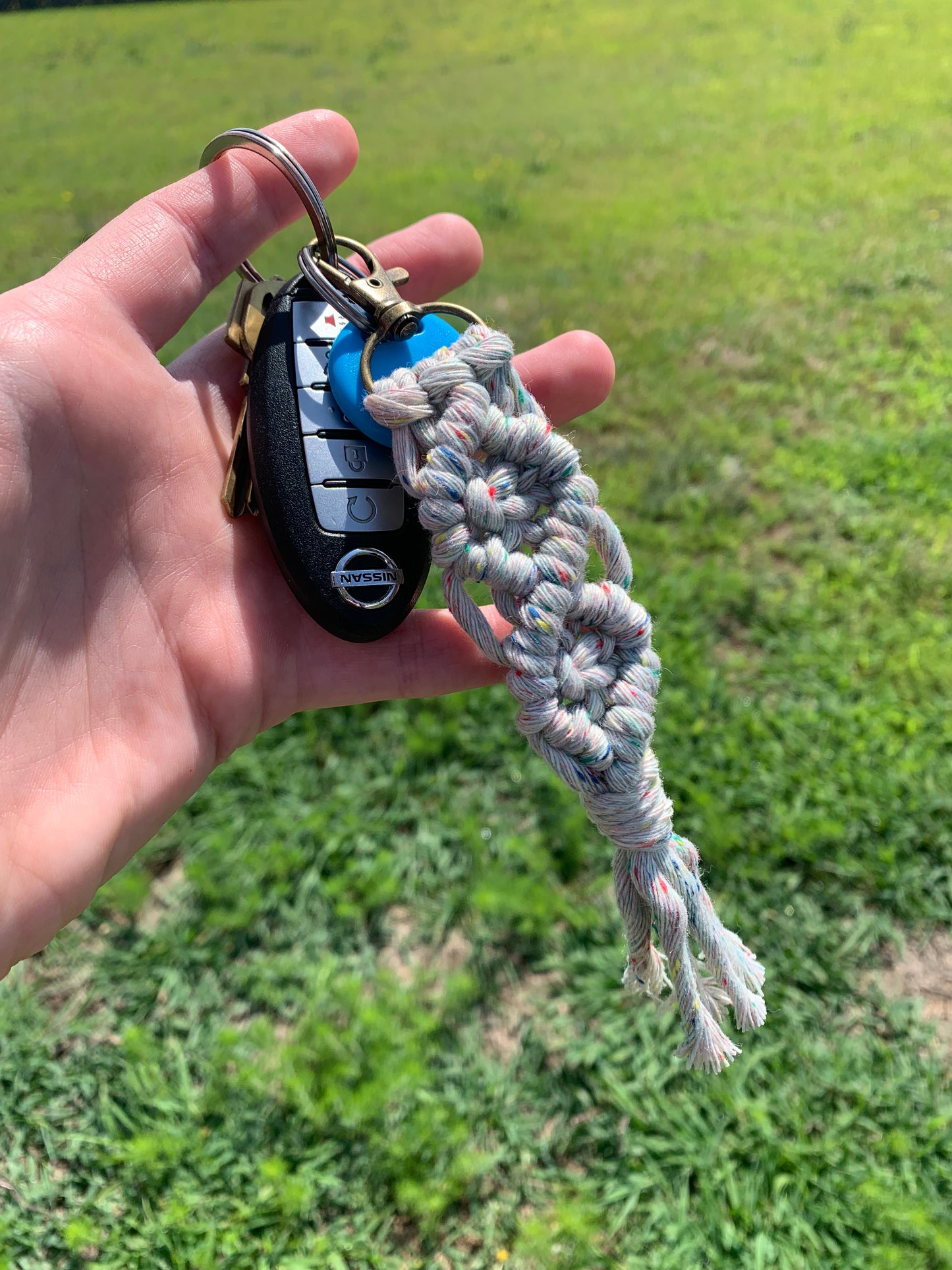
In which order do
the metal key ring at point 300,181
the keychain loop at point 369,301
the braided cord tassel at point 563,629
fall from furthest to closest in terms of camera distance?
1. the metal key ring at point 300,181
2. the keychain loop at point 369,301
3. the braided cord tassel at point 563,629

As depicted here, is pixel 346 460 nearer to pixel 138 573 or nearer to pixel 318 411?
pixel 318 411

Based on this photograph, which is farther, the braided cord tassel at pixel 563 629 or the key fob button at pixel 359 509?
the key fob button at pixel 359 509

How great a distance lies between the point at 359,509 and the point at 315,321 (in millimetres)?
342

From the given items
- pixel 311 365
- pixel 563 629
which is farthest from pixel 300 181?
pixel 563 629

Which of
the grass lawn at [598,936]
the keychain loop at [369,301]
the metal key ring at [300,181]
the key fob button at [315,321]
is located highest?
the metal key ring at [300,181]

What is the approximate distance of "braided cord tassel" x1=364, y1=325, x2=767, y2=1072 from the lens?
1.20 m

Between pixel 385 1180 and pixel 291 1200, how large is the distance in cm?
18

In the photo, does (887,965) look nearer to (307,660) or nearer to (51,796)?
(307,660)

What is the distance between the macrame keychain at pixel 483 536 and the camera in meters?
1.20

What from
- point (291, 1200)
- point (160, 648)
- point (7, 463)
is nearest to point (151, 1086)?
point (291, 1200)

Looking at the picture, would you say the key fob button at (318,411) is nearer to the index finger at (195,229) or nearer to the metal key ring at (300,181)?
the metal key ring at (300,181)

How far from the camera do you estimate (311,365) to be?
139 centimetres

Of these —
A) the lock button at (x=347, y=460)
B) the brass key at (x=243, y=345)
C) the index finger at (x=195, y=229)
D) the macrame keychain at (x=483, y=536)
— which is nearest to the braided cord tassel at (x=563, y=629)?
the macrame keychain at (x=483, y=536)

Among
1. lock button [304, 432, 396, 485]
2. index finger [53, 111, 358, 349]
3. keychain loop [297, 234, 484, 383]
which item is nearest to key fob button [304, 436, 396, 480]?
lock button [304, 432, 396, 485]
